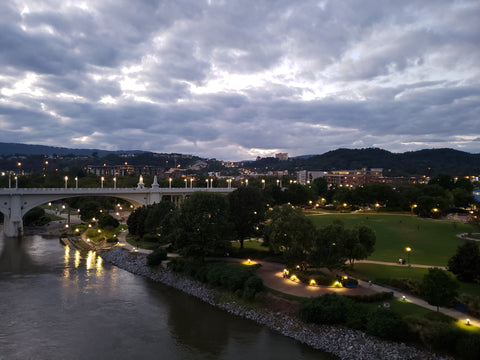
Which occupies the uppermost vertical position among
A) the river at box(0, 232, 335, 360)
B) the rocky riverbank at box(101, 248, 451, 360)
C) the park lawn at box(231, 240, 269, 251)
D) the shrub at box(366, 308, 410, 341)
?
the shrub at box(366, 308, 410, 341)

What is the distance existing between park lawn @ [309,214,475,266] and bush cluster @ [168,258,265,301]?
48.0 ft

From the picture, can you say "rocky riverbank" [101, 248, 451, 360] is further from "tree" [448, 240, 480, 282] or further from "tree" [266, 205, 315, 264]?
"tree" [448, 240, 480, 282]

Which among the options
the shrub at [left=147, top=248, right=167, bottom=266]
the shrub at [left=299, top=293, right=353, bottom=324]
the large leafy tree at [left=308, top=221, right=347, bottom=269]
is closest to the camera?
the shrub at [left=299, top=293, right=353, bottom=324]

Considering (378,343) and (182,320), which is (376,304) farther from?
(182,320)

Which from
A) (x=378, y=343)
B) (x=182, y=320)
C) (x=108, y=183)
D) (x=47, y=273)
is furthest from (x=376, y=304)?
(x=108, y=183)

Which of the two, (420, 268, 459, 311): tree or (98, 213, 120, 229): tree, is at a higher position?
(420, 268, 459, 311): tree

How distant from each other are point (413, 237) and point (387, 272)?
1970 cm

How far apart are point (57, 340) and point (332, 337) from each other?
17.8 metres

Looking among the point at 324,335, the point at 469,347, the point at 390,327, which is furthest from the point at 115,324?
the point at 469,347

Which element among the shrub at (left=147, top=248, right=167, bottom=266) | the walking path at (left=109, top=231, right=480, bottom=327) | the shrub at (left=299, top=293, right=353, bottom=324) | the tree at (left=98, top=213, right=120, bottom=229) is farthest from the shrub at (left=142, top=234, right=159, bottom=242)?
the shrub at (left=299, top=293, right=353, bottom=324)

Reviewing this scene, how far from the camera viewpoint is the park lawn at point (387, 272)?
28.7 m

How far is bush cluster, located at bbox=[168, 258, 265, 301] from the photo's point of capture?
93.3ft

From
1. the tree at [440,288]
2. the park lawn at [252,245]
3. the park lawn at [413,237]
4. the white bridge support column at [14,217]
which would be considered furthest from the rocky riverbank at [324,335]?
the white bridge support column at [14,217]

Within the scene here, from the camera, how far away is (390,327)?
20750 millimetres
